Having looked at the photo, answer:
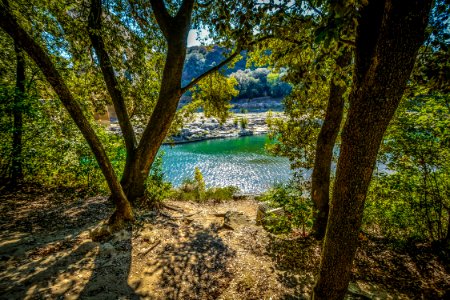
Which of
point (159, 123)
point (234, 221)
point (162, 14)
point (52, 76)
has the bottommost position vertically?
point (234, 221)

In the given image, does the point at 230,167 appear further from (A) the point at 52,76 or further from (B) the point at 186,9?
(A) the point at 52,76

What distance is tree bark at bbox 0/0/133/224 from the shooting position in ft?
11.0

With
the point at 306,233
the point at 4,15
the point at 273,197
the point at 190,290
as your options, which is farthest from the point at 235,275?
the point at 4,15

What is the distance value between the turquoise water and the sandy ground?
546 inches

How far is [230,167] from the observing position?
2692cm

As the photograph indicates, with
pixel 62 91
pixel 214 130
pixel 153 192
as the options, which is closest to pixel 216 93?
pixel 153 192

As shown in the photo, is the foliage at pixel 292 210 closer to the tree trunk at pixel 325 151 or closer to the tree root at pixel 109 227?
the tree trunk at pixel 325 151

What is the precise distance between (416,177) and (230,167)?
73.8ft

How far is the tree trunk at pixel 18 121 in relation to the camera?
5.81m

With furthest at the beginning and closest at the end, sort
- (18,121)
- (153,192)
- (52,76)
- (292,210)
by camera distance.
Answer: (153,192)
(18,121)
(292,210)
(52,76)

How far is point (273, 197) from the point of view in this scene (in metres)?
5.00

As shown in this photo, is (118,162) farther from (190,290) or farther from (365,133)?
(365,133)

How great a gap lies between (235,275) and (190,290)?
0.86 metres

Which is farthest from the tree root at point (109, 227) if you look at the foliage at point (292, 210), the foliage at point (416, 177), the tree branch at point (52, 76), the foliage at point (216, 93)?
the foliage at point (416, 177)
